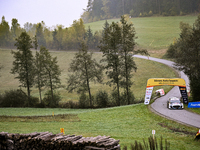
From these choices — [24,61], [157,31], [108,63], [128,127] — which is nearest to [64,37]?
[157,31]

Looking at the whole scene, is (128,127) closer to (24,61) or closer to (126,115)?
(126,115)

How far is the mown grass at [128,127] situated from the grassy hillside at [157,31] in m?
62.5

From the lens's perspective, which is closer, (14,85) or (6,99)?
(6,99)

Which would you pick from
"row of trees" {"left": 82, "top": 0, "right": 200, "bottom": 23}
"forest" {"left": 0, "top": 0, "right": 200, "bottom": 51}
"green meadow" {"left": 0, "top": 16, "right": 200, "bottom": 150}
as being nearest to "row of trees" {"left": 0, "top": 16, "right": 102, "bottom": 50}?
"forest" {"left": 0, "top": 0, "right": 200, "bottom": 51}

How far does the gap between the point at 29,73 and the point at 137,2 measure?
139997 mm

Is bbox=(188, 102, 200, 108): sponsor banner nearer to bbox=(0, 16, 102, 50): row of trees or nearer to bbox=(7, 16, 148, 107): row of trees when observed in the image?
bbox=(7, 16, 148, 107): row of trees

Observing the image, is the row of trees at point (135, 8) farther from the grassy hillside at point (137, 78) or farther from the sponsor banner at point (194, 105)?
the sponsor banner at point (194, 105)

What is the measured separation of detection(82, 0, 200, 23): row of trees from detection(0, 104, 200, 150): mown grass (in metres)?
136

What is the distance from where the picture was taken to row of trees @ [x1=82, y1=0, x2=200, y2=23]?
143250 mm

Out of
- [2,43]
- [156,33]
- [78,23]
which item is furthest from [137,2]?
[2,43]

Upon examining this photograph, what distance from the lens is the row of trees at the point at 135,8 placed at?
14325cm

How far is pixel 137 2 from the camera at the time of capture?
162 metres

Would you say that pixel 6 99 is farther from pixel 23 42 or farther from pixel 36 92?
pixel 36 92

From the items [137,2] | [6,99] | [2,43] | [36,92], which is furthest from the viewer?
[137,2]
